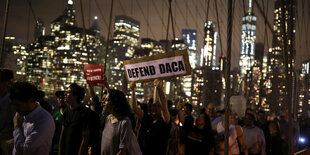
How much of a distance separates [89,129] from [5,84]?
104 cm

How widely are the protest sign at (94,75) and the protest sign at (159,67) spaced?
1.43 metres

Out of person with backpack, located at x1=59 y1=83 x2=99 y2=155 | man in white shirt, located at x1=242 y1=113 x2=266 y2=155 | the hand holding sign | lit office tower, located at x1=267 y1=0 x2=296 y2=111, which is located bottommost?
man in white shirt, located at x1=242 y1=113 x2=266 y2=155

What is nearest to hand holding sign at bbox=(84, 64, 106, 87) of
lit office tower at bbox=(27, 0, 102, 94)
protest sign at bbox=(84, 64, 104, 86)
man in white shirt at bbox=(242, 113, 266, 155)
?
protest sign at bbox=(84, 64, 104, 86)

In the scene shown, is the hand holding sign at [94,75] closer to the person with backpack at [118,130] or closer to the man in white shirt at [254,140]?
the man in white shirt at [254,140]

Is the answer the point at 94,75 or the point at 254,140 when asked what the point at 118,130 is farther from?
the point at 254,140

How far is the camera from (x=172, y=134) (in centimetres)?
621

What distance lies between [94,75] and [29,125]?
4071 mm

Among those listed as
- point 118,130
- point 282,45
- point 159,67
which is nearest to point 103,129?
point 118,130

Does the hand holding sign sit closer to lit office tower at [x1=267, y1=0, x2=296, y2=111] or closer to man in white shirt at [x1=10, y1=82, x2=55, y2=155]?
lit office tower at [x1=267, y1=0, x2=296, y2=111]

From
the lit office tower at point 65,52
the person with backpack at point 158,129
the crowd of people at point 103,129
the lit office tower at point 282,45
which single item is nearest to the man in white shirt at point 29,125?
the crowd of people at point 103,129

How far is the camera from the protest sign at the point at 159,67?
5.52 meters

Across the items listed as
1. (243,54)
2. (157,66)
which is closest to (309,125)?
(157,66)

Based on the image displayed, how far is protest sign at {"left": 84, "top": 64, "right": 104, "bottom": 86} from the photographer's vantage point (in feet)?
24.5

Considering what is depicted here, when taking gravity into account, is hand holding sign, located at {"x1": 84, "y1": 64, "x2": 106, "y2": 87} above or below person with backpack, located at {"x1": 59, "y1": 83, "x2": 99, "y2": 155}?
above
